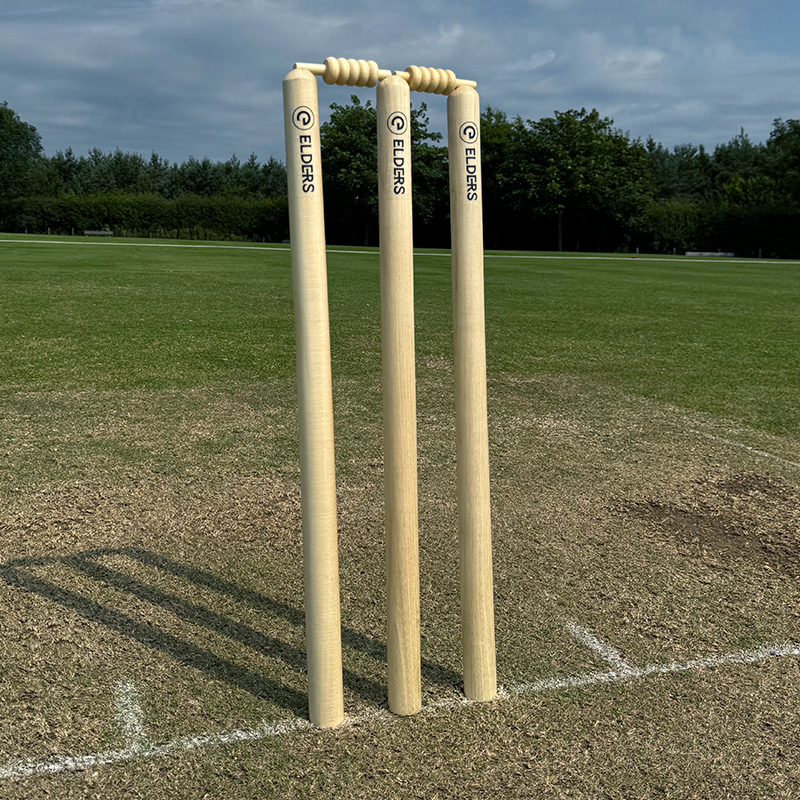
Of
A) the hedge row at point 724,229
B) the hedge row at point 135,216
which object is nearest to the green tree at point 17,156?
the hedge row at point 135,216

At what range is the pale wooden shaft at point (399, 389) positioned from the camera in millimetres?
2953

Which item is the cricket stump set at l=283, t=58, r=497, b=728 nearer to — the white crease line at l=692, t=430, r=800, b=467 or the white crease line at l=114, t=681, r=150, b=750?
the white crease line at l=114, t=681, r=150, b=750

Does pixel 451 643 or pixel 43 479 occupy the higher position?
pixel 43 479

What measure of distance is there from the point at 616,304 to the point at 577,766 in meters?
16.6

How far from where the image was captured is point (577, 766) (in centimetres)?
302

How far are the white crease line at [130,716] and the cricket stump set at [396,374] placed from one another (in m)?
0.64

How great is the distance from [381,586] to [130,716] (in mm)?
1598

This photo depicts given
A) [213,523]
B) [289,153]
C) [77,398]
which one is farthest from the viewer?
[77,398]

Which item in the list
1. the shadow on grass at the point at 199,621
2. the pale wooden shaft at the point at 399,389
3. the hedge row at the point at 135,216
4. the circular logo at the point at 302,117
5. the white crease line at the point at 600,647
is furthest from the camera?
the hedge row at the point at 135,216

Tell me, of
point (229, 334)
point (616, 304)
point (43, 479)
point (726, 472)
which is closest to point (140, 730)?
point (43, 479)

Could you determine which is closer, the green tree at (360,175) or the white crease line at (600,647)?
the white crease line at (600,647)

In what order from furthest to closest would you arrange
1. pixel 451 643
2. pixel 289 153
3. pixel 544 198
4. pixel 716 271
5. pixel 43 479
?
pixel 544 198 < pixel 716 271 < pixel 43 479 < pixel 451 643 < pixel 289 153

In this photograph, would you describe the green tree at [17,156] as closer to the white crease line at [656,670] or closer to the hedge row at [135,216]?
the hedge row at [135,216]

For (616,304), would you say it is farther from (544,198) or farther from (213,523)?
(544,198)
